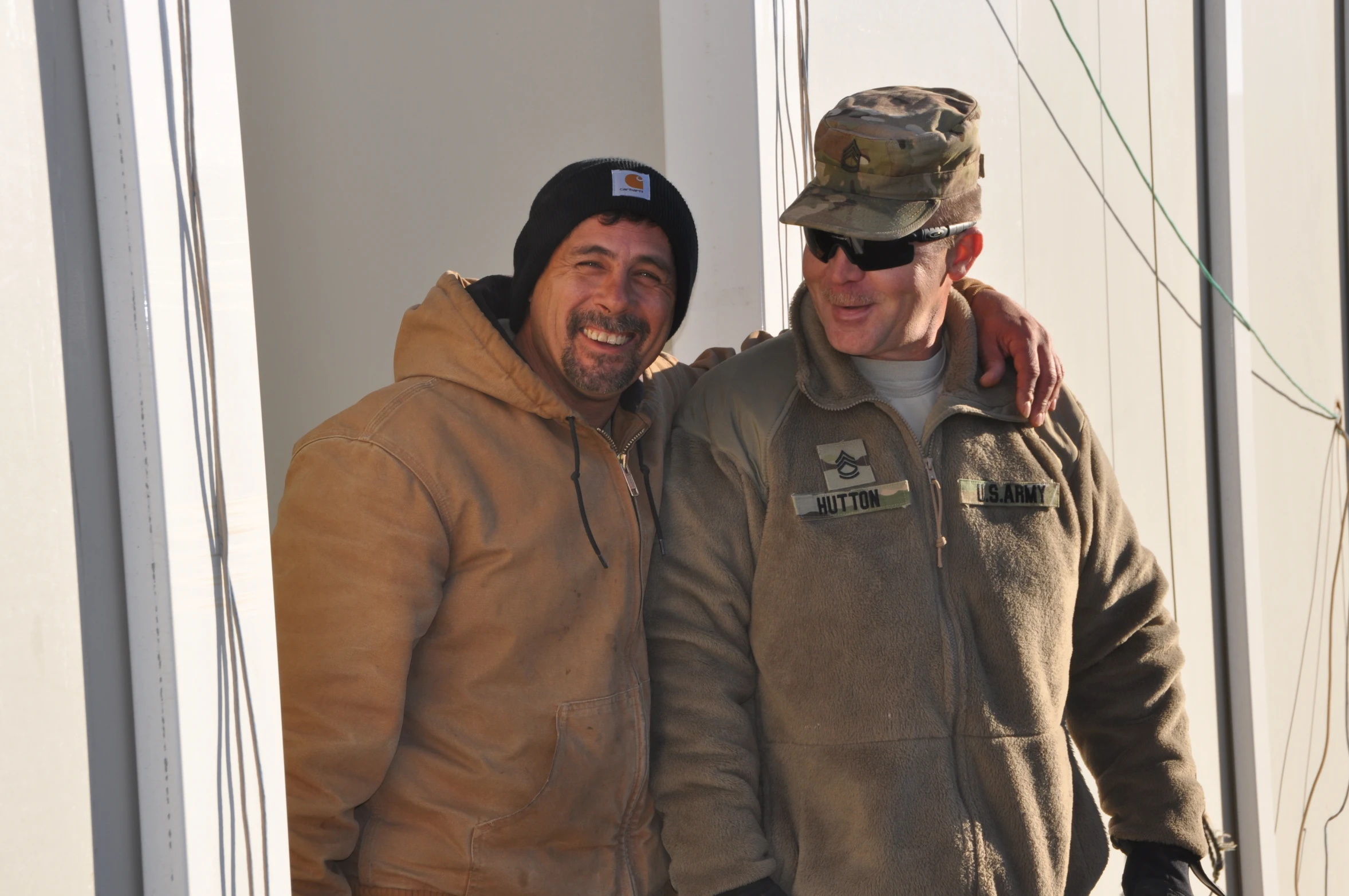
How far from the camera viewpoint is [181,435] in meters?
1.17

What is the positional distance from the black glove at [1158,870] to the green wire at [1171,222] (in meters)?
2.53

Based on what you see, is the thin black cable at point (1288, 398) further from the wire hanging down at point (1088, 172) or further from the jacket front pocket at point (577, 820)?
→ the jacket front pocket at point (577, 820)

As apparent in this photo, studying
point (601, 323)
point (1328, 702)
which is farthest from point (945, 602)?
point (1328, 702)

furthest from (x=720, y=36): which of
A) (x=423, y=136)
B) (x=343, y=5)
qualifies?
(x=343, y=5)

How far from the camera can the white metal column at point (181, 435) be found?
1.13m

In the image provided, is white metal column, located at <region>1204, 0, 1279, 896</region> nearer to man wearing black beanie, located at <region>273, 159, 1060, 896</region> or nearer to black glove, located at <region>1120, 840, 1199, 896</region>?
black glove, located at <region>1120, 840, 1199, 896</region>

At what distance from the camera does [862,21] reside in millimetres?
3107

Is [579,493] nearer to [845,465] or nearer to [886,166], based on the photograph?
[845,465]

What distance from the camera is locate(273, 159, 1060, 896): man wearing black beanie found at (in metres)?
1.71

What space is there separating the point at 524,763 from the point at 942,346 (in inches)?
43.0

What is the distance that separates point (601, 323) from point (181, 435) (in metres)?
0.91

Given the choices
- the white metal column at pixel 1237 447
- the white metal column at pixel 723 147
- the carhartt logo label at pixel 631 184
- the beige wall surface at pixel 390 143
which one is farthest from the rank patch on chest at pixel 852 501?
the white metal column at pixel 1237 447

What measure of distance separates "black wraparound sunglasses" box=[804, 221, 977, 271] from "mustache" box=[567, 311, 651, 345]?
1.25 ft

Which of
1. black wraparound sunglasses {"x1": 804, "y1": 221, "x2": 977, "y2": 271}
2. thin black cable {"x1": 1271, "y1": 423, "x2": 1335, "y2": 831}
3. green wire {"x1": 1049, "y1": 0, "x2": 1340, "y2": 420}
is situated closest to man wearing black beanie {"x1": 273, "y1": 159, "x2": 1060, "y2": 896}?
black wraparound sunglasses {"x1": 804, "y1": 221, "x2": 977, "y2": 271}
